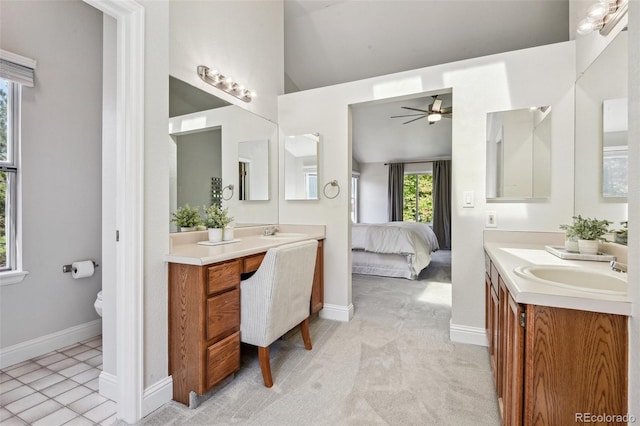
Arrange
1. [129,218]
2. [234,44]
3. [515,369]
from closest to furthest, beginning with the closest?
[515,369]
[129,218]
[234,44]

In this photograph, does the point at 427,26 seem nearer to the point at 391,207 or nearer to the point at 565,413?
the point at 565,413

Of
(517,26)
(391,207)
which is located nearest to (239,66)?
(517,26)

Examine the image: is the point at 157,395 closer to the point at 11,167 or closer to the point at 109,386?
the point at 109,386

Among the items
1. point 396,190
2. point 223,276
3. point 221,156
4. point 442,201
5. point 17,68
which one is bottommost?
point 223,276

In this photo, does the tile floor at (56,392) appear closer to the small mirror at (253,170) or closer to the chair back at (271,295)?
the chair back at (271,295)

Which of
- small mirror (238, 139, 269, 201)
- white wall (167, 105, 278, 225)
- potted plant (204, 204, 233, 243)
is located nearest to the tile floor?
potted plant (204, 204, 233, 243)

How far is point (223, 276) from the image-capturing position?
1.65m

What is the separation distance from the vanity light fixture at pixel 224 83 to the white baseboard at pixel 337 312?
6.81 feet

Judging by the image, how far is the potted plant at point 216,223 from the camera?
2.11 meters

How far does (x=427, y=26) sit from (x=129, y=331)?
154 inches

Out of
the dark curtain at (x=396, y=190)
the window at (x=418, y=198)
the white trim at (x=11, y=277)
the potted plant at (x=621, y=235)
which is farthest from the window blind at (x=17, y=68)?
the window at (x=418, y=198)

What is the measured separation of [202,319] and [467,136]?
2.29 metres

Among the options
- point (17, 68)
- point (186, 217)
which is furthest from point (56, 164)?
point (186, 217)

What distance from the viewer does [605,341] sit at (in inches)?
35.5
